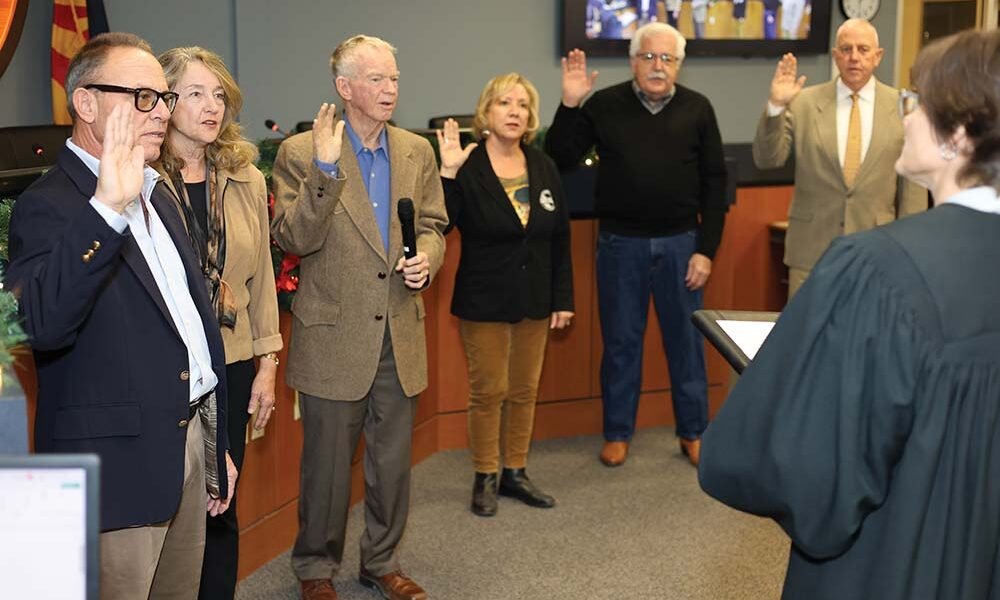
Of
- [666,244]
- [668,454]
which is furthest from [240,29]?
[668,454]

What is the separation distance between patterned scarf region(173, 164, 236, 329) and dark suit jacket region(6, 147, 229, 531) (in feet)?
1.78

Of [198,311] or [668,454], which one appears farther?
[668,454]

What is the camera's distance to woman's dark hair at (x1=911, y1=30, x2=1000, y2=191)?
1.57 meters

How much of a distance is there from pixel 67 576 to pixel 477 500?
3.03 m

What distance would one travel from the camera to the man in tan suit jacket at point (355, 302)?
10.6ft

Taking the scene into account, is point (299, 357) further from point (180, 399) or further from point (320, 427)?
point (180, 399)

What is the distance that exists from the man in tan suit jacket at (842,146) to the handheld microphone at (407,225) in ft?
6.42

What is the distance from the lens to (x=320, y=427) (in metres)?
3.28

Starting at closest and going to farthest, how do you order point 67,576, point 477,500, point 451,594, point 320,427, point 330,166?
point 67,576
point 330,166
point 320,427
point 451,594
point 477,500

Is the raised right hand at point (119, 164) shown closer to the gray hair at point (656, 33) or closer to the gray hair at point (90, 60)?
the gray hair at point (90, 60)

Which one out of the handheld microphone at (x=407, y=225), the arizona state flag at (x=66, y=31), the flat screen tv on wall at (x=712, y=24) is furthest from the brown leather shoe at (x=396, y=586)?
the flat screen tv on wall at (x=712, y=24)

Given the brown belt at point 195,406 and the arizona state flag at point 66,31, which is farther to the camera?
the arizona state flag at point 66,31

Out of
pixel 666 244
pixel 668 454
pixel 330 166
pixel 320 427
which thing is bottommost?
pixel 668 454

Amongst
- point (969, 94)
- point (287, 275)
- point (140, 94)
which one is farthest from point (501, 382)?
point (969, 94)
